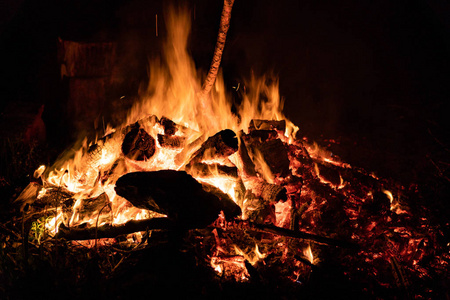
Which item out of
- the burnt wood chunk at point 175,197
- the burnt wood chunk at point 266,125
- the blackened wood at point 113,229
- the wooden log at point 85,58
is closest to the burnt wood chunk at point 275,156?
the burnt wood chunk at point 266,125

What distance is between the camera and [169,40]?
5.19 metres

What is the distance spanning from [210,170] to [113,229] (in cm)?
112

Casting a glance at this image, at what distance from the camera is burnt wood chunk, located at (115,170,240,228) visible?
3.04 metres

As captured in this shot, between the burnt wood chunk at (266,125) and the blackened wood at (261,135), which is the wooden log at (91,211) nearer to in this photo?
the blackened wood at (261,135)

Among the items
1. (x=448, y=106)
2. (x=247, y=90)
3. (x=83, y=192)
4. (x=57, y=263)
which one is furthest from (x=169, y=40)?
(x=448, y=106)

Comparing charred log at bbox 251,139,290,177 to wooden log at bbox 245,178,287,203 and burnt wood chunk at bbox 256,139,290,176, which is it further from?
wooden log at bbox 245,178,287,203

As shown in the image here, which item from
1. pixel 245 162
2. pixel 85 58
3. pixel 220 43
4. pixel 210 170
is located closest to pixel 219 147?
pixel 210 170

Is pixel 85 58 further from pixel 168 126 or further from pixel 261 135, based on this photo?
pixel 261 135

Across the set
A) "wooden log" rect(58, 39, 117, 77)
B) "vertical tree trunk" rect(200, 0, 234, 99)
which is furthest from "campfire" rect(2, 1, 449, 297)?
"wooden log" rect(58, 39, 117, 77)

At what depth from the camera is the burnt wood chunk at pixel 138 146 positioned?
142 inches

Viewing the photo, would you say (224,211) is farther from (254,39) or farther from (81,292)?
(254,39)

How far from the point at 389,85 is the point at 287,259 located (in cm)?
551

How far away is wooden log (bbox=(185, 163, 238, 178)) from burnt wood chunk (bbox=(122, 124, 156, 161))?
484mm

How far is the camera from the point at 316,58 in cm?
701
